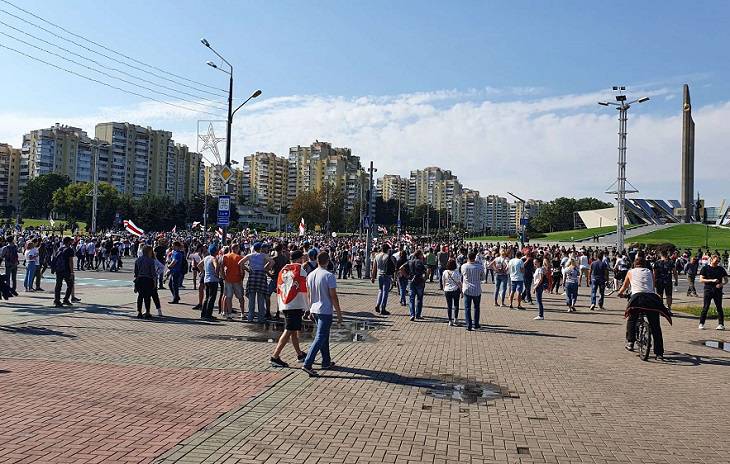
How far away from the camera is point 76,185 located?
101375 millimetres

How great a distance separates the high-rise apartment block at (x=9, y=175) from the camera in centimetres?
14638

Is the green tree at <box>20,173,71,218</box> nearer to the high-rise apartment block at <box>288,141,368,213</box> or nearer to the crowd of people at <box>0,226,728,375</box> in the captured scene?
the high-rise apartment block at <box>288,141,368,213</box>

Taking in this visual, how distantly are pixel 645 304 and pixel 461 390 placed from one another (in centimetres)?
420

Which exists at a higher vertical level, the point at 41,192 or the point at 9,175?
the point at 9,175

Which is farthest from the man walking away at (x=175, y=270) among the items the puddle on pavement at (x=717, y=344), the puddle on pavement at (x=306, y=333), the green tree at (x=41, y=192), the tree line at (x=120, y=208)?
the green tree at (x=41, y=192)

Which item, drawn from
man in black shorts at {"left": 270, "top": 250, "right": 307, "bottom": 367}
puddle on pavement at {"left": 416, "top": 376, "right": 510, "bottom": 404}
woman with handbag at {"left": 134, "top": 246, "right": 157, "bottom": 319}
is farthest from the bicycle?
woman with handbag at {"left": 134, "top": 246, "right": 157, "bottom": 319}

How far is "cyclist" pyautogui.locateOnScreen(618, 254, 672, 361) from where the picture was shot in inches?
386

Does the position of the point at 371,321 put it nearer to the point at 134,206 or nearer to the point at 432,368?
the point at 432,368

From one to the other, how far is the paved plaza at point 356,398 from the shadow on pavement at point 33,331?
33mm

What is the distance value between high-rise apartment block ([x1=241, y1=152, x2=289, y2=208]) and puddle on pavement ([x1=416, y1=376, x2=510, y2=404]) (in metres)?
180

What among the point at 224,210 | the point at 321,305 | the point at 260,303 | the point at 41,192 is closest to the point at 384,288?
the point at 260,303

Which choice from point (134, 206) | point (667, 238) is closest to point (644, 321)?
point (667, 238)

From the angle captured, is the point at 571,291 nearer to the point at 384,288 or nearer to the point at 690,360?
the point at 384,288

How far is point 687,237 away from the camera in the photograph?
305 feet
